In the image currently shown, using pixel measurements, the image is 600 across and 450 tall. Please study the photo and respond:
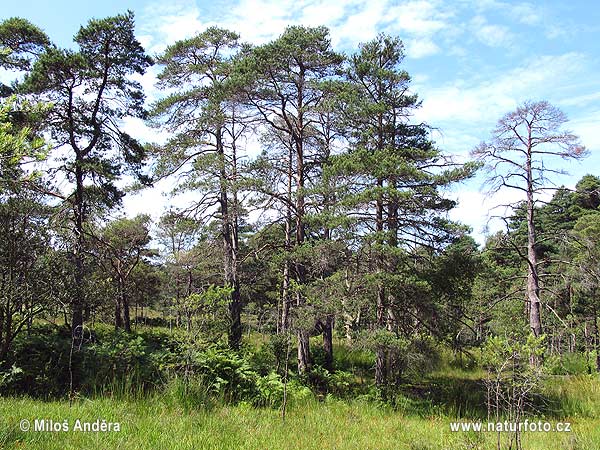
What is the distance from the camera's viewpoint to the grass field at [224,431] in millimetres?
5035

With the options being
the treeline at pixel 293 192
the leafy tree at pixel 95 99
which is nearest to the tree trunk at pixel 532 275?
the treeline at pixel 293 192

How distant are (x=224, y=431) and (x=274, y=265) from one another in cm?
775

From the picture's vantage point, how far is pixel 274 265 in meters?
13.5

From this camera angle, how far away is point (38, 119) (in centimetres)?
1114

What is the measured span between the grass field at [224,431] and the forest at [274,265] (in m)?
0.06

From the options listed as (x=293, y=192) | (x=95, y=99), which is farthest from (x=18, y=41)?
(x=293, y=192)

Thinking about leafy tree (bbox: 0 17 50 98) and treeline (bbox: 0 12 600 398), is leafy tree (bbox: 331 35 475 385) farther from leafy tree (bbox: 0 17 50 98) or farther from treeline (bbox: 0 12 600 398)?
leafy tree (bbox: 0 17 50 98)

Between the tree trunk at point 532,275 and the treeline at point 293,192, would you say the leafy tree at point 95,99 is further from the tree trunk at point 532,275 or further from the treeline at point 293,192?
the tree trunk at point 532,275

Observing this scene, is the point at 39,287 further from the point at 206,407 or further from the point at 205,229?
the point at 205,229

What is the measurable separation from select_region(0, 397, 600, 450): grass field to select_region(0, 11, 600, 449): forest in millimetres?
60

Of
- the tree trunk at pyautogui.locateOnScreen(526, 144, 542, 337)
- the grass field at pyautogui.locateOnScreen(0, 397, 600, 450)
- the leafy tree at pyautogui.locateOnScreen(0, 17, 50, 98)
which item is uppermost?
the leafy tree at pyautogui.locateOnScreen(0, 17, 50, 98)

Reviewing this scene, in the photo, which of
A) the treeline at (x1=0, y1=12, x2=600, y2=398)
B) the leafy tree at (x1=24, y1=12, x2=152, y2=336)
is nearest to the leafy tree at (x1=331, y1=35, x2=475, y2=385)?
the treeline at (x1=0, y1=12, x2=600, y2=398)

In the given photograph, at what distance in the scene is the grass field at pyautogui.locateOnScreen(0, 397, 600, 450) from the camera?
198 inches

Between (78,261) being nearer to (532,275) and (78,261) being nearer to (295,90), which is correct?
(295,90)
